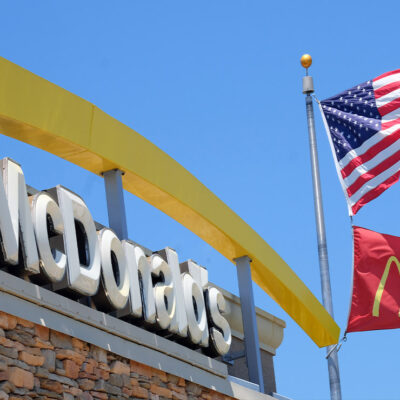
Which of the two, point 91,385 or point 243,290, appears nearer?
point 91,385

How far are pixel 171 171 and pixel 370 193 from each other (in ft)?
15.1

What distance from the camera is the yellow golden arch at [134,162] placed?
10078 mm

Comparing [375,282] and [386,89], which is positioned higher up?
[386,89]

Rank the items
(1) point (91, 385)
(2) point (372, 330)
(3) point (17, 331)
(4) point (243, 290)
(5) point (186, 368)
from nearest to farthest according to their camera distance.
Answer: (3) point (17, 331)
(1) point (91, 385)
(5) point (186, 368)
(4) point (243, 290)
(2) point (372, 330)

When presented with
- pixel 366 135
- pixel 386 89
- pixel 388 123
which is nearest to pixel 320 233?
pixel 366 135

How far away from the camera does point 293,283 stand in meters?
15.9

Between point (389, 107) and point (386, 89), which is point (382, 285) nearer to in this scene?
Answer: point (389, 107)

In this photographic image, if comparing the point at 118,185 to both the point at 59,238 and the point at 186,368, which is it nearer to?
the point at 59,238

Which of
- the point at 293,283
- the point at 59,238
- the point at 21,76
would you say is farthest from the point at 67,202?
the point at 293,283

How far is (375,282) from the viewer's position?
51.8 ft

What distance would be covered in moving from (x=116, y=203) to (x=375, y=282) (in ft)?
19.9

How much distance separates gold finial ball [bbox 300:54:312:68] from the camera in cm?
1722

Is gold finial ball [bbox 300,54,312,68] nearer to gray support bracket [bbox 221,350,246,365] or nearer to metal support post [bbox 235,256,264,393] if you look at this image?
metal support post [bbox 235,256,264,393]

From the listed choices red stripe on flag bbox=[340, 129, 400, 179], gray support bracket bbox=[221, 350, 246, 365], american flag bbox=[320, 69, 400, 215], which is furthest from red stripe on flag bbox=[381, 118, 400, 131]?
gray support bracket bbox=[221, 350, 246, 365]
